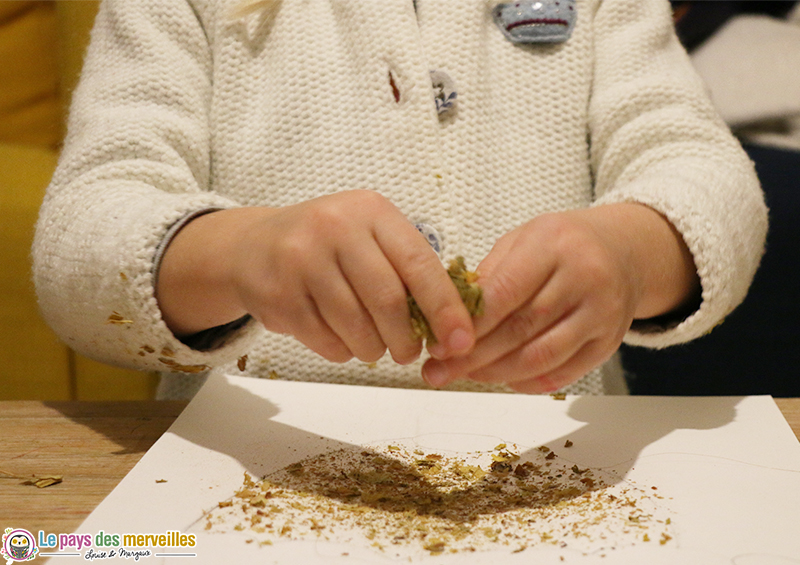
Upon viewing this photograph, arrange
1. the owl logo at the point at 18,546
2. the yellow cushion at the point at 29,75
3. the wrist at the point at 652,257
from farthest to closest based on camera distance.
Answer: the yellow cushion at the point at 29,75
the wrist at the point at 652,257
the owl logo at the point at 18,546

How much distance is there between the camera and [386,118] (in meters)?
0.61

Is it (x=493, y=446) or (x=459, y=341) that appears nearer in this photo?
(x=459, y=341)

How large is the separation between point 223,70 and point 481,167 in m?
0.26

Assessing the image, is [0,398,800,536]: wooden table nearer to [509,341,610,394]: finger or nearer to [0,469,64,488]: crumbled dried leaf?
[0,469,64,488]: crumbled dried leaf

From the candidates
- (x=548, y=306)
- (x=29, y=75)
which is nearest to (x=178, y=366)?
(x=548, y=306)

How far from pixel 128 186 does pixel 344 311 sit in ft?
0.79

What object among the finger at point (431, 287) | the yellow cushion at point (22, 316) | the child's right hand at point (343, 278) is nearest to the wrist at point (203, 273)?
the child's right hand at point (343, 278)

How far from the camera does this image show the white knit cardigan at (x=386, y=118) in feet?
1.85

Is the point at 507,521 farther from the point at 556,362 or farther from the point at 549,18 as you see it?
the point at 549,18

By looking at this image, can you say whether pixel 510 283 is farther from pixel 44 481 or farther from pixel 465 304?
pixel 44 481

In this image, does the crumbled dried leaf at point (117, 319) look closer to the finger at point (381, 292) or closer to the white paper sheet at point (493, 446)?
the white paper sheet at point (493, 446)

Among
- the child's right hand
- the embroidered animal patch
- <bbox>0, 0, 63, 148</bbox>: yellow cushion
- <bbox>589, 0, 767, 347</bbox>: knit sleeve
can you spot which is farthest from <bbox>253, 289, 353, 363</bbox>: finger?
<bbox>0, 0, 63, 148</bbox>: yellow cushion

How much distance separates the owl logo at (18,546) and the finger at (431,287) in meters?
0.24

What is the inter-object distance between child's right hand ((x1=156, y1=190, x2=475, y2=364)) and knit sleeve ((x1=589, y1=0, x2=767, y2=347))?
206 mm
